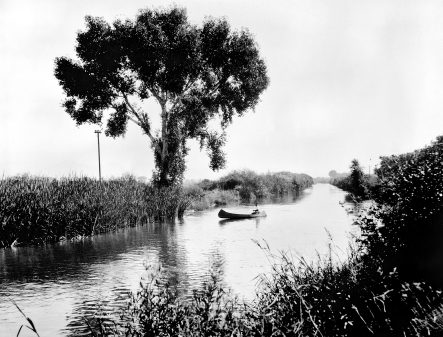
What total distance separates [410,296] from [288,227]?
1685 centimetres

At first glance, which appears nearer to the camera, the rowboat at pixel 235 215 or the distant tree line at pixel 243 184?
the rowboat at pixel 235 215

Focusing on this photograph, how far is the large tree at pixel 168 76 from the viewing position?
30547mm

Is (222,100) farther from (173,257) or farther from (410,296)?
(410,296)

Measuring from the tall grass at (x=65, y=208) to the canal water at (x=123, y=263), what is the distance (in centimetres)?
84

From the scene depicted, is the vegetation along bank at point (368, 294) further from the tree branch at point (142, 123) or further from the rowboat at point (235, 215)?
the tree branch at point (142, 123)

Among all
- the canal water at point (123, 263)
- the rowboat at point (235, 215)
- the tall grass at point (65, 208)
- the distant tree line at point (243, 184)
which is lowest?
the canal water at point (123, 263)

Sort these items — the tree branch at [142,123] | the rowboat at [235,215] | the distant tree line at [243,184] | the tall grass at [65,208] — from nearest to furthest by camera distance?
the tall grass at [65,208] < the rowboat at [235,215] < the tree branch at [142,123] < the distant tree line at [243,184]

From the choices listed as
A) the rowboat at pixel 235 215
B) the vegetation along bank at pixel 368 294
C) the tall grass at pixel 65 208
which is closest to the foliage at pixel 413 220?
the vegetation along bank at pixel 368 294

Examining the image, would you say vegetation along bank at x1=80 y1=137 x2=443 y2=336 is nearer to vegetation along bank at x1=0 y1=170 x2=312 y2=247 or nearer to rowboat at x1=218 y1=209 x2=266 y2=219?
vegetation along bank at x1=0 y1=170 x2=312 y2=247

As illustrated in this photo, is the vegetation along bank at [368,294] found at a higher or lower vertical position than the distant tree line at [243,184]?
lower

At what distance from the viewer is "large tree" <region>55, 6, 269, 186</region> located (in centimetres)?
3055

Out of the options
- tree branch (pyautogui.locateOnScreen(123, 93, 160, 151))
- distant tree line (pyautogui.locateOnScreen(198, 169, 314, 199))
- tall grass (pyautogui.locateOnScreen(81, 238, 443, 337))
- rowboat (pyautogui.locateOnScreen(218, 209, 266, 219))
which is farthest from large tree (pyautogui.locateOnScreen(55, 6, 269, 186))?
tall grass (pyautogui.locateOnScreen(81, 238, 443, 337))

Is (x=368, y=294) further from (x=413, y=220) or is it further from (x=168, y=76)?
(x=168, y=76)

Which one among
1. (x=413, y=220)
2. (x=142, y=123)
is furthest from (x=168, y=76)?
(x=413, y=220)
